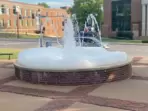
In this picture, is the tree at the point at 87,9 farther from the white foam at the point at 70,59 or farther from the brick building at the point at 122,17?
the white foam at the point at 70,59

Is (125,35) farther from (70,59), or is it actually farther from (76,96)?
(76,96)

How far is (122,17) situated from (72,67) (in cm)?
4290

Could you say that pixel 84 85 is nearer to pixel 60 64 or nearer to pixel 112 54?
pixel 60 64

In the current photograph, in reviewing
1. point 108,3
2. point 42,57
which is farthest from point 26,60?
point 108,3

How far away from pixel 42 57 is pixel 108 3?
4369 cm

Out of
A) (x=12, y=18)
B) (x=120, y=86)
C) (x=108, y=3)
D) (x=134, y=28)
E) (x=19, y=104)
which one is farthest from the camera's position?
(x=12, y=18)

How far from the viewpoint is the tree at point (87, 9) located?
7041 cm

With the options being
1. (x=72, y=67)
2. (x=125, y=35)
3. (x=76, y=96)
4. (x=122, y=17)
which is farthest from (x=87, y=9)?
(x=76, y=96)

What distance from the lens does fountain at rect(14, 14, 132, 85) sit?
8.77 m

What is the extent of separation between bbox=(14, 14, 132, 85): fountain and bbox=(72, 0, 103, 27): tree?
5806cm

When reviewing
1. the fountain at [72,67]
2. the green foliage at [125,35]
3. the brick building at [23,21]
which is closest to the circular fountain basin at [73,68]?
the fountain at [72,67]

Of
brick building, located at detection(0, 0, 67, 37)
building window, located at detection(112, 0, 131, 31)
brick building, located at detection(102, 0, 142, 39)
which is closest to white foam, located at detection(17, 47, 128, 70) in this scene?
brick building, located at detection(102, 0, 142, 39)

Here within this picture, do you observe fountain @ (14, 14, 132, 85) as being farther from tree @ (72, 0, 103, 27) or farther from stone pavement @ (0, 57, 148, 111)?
tree @ (72, 0, 103, 27)

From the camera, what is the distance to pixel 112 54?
1009 centimetres
